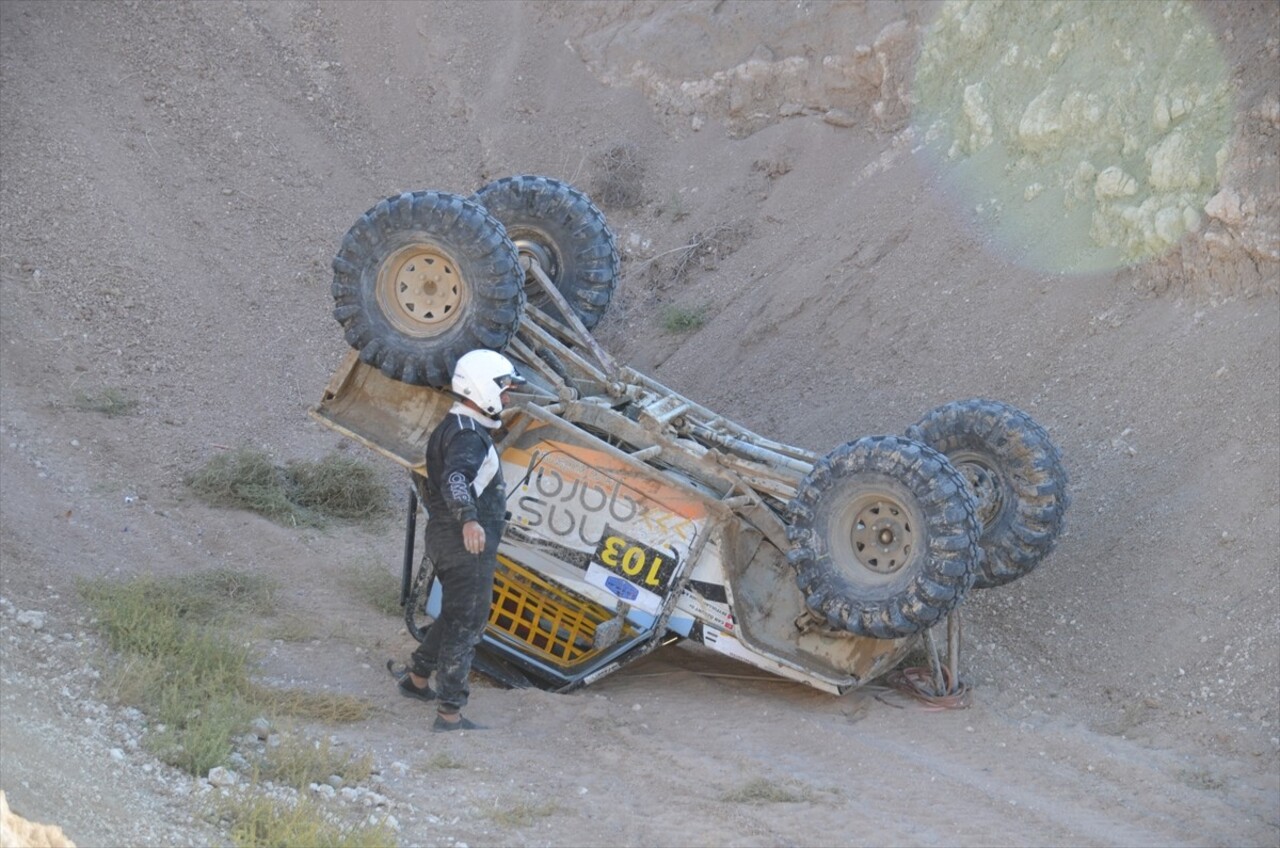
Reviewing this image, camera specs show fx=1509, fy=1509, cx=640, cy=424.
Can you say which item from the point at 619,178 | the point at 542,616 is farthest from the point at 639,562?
the point at 619,178

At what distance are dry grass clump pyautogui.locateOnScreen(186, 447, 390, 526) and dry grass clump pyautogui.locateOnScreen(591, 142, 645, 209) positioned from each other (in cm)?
410

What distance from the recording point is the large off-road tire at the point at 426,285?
8.38m

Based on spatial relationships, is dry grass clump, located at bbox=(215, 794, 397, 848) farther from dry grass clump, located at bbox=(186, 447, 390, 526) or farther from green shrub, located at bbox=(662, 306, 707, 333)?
green shrub, located at bbox=(662, 306, 707, 333)

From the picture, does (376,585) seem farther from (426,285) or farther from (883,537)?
(883,537)

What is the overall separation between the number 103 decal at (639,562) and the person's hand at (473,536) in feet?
3.76

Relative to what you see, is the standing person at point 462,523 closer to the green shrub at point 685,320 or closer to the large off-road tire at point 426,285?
the large off-road tire at point 426,285

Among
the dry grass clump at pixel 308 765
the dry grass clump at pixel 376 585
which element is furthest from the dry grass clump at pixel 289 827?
the dry grass clump at pixel 376 585

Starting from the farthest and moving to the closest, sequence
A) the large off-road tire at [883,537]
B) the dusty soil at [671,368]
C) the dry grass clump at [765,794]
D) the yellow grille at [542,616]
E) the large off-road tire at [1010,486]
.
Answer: the large off-road tire at [1010,486]
the yellow grille at [542,616]
the large off-road tire at [883,537]
the dusty soil at [671,368]
the dry grass clump at [765,794]

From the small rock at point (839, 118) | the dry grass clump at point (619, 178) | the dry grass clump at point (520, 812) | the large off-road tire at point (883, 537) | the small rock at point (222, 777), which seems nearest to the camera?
the small rock at point (222, 777)

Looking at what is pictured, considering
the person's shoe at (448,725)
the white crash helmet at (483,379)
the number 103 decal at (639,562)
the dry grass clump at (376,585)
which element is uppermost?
the white crash helmet at (483,379)

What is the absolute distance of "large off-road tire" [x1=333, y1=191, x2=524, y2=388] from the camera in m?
8.38

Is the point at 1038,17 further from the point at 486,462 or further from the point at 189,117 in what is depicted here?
the point at 189,117

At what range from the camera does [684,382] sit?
12.8 m

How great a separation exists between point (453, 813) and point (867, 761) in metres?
2.36
